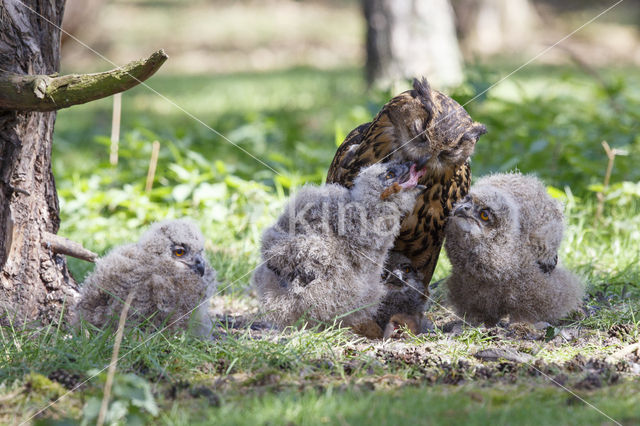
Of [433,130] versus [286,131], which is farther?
[286,131]

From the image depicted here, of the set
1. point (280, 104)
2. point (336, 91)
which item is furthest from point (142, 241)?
point (336, 91)

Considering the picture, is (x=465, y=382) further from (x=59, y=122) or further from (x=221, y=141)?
(x=59, y=122)

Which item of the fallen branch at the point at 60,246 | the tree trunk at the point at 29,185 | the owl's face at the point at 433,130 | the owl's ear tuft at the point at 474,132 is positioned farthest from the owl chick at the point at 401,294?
the tree trunk at the point at 29,185

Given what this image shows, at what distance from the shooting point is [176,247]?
3865 millimetres

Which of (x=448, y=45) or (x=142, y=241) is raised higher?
(x=448, y=45)

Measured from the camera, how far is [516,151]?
23.8ft

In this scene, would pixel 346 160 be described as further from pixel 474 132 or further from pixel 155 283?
pixel 155 283

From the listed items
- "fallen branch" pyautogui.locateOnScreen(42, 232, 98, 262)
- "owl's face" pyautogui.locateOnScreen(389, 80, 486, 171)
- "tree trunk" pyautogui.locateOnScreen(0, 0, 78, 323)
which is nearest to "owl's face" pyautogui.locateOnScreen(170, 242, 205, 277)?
"fallen branch" pyautogui.locateOnScreen(42, 232, 98, 262)

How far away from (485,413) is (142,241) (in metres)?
2.11

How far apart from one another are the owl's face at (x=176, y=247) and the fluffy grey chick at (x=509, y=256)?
1472 millimetres

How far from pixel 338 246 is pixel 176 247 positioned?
890 millimetres

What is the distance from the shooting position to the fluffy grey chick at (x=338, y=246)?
384 centimetres

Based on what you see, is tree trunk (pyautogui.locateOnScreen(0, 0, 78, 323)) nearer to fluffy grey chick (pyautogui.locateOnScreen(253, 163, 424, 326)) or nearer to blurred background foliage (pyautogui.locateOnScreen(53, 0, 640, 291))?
blurred background foliage (pyautogui.locateOnScreen(53, 0, 640, 291))

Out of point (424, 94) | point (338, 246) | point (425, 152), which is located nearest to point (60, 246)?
point (338, 246)
